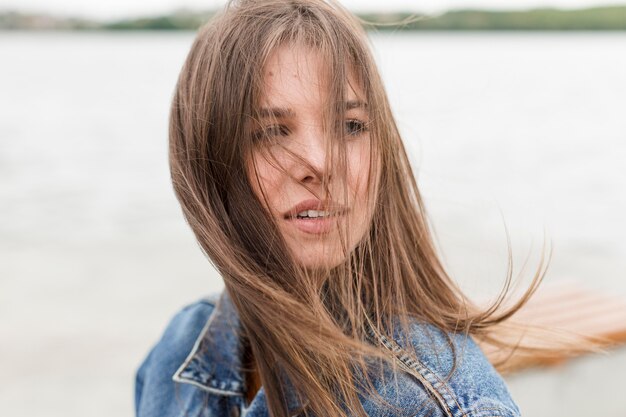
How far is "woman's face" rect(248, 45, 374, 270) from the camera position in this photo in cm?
108

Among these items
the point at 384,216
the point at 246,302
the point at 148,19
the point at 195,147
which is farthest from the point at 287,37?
the point at 148,19

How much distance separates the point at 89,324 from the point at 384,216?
106 inches

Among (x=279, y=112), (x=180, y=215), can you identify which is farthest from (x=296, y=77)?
(x=180, y=215)

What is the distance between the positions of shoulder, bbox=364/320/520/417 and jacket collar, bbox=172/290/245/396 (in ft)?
1.34

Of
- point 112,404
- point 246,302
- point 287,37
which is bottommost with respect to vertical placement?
point 112,404

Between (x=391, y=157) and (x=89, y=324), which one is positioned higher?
(x=391, y=157)

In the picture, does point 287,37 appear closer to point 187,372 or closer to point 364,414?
point 364,414

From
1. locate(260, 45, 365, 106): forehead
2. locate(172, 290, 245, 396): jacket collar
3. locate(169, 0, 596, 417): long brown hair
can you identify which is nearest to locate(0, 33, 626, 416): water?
locate(169, 0, 596, 417): long brown hair

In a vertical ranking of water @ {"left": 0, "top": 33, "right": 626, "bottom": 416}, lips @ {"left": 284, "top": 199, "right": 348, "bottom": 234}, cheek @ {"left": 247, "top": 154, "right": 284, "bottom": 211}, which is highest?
cheek @ {"left": 247, "top": 154, "right": 284, "bottom": 211}

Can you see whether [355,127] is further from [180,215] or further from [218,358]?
[180,215]

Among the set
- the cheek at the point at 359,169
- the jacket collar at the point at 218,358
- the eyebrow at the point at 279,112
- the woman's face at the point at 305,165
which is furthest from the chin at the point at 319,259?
the jacket collar at the point at 218,358

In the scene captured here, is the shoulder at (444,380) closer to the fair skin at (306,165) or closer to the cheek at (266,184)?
the fair skin at (306,165)

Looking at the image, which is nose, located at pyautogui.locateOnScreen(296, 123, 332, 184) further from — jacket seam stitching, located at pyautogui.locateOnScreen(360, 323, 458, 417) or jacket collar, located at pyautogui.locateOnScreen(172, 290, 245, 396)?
jacket collar, located at pyautogui.locateOnScreen(172, 290, 245, 396)

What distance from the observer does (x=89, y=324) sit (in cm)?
353
